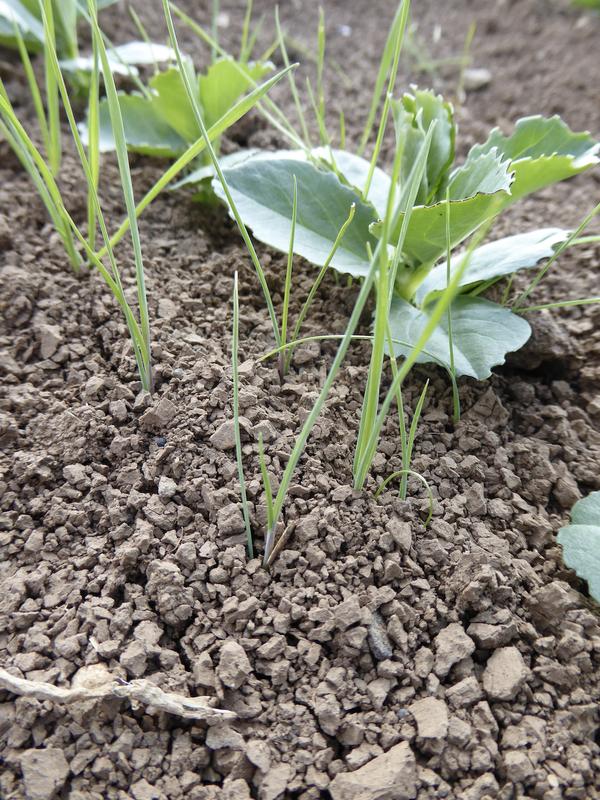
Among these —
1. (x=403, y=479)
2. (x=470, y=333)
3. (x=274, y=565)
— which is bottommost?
(x=274, y=565)

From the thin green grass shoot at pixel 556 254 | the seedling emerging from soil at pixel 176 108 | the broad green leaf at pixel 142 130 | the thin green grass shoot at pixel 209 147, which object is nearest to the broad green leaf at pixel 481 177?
the thin green grass shoot at pixel 556 254

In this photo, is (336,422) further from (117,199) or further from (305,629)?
(117,199)

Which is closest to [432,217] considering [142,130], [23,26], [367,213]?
[367,213]

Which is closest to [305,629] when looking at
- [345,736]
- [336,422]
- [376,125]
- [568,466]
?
[345,736]

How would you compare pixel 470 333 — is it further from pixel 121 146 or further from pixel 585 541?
pixel 121 146

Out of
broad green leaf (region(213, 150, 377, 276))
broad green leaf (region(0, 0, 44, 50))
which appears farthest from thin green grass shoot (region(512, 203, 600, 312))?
broad green leaf (region(0, 0, 44, 50))

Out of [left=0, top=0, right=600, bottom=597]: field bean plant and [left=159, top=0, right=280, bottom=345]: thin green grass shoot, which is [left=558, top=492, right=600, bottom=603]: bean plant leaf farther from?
[left=159, top=0, right=280, bottom=345]: thin green grass shoot
